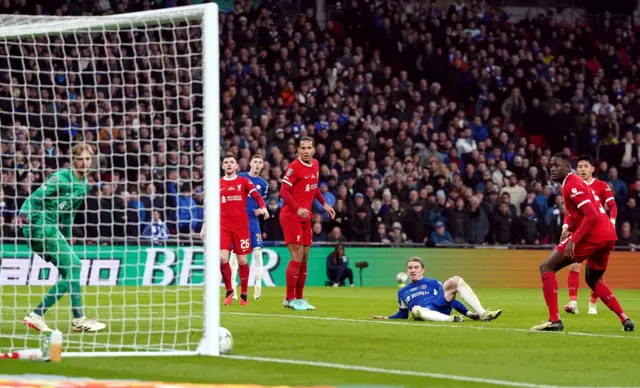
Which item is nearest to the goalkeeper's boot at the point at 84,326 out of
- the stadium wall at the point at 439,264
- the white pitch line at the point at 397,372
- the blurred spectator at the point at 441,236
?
the white pitch line at the point at 397,372

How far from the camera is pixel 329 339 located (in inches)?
440

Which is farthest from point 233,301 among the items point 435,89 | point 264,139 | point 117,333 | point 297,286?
point 435,89

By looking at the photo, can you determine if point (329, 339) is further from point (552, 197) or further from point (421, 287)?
point (552, 197)

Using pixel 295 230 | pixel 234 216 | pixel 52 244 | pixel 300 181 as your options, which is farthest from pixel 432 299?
pixel 52 244

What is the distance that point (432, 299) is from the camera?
45.0ft

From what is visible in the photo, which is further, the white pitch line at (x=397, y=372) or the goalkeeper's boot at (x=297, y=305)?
the goalkeeper's boot at (x=297, y=305)

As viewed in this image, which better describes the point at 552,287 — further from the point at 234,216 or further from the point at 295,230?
the point at 234,216

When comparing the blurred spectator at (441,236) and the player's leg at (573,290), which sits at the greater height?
the blurred spectator at (441,236)

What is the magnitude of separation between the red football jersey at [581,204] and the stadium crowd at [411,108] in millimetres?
10335

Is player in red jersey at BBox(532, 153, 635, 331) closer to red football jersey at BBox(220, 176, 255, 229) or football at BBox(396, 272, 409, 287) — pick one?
red football jersey at BBox(220, 176, 255, 229)

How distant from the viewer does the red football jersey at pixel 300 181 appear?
16.2 meters

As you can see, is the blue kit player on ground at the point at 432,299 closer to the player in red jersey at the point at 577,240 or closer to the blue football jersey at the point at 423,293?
the blue football jersey at the point at 423,293

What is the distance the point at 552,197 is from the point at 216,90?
20.4 metres

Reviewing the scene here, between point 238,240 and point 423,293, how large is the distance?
452 cm
